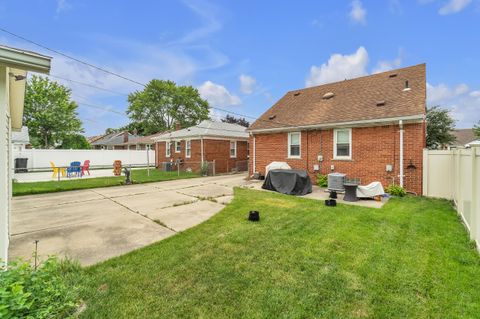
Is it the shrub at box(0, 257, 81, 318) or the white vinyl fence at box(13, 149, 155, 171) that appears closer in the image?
the shrub at box(0, 257, 81, 318)

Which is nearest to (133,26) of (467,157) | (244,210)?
(244,210)

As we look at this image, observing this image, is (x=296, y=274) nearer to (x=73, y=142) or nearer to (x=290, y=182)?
(x=290, y=182)

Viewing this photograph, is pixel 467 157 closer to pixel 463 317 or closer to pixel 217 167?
pixel 463 317

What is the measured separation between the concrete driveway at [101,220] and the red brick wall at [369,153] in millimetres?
5072

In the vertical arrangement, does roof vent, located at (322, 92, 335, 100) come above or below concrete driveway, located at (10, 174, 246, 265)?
above

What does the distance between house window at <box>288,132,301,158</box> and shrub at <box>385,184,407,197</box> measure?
4431 mm

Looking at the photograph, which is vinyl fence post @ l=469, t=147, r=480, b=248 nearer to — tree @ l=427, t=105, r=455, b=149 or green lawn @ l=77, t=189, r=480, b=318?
green lawn @ l=77, t=189, r=480, b=318

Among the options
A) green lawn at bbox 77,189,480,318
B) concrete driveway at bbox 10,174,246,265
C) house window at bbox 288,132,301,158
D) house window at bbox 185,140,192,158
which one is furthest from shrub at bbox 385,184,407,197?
house window at bbox 185,140,192,158

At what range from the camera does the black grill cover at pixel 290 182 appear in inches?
370

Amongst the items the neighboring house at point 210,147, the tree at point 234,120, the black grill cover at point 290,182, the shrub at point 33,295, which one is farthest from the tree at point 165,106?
the shrub at point 33,295

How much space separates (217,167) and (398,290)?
15544 millimetres

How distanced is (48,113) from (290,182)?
31245 millimetres

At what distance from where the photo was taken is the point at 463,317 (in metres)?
2.44

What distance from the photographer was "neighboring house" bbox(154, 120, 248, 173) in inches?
694
